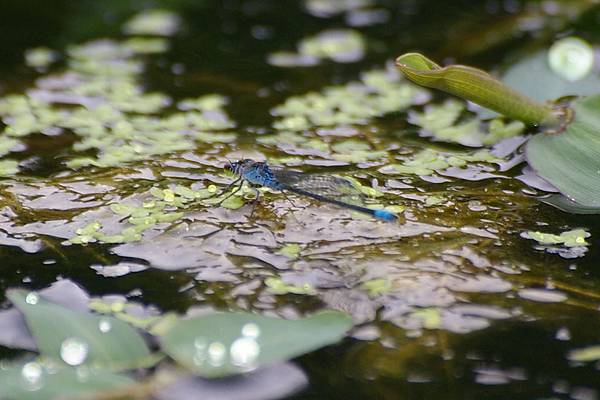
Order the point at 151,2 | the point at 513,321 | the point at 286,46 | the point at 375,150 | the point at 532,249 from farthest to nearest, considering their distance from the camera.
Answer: the point at 151,2
the point at 286,46
the point at 375,150
the point at 532,249
the point at 513,321

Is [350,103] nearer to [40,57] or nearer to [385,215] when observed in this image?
[385,215]

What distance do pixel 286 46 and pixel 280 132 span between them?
88 cm

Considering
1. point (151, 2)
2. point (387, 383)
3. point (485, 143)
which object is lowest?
point (387, 383)

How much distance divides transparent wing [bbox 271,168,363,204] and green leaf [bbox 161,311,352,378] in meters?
0.55

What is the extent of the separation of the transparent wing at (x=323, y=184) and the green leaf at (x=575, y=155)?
0.55 meters

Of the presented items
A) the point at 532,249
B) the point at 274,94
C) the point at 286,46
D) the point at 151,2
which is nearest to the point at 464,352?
the point at 532,249

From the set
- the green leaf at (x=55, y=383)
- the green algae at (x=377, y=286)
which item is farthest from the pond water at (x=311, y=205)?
the green leaf at (x=55, y=383)

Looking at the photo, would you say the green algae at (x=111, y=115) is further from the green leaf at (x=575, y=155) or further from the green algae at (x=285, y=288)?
the green leaf at (x=575, y=155)

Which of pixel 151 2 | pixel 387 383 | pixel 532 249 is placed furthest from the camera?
pixel 151 2

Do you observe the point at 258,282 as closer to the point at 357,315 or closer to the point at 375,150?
the point at 357,315

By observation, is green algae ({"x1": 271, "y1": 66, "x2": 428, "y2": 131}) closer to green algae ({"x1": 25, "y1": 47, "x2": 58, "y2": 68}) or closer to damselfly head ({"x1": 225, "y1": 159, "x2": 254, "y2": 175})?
damselfly head ({"x1": 225, "y1": 159, "x2": 254, "y2": 175})

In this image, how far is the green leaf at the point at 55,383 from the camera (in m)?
1.47

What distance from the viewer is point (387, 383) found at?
64.4 inches

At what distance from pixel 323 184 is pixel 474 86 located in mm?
517
